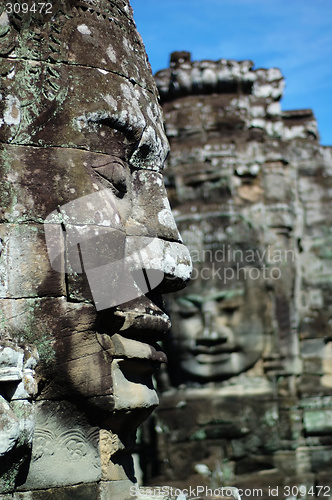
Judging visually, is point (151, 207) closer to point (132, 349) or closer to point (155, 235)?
point (155, 235)

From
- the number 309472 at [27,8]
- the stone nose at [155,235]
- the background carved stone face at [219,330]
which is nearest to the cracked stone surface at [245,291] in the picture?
the background carved stone face at [219,330]

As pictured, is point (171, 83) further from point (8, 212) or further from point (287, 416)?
point (8, 212)

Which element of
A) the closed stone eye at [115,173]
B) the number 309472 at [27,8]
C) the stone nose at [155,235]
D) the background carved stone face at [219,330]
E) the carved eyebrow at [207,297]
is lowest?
the background carved stone face at [219,330]

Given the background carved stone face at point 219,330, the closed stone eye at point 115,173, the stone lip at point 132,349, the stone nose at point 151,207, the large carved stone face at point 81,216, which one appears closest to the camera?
the large carved stone face at point 81,216

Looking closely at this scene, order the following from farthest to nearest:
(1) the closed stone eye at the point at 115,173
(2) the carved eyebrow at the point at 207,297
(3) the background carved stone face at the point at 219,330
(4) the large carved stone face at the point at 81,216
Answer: (2) the carved eyebrow at the point at 207,297
(3) the background carved stone face at the point at 219,330
(1) the closed stone eye at the point at 115,173
(4) the large carved stone face at the point at 81,216

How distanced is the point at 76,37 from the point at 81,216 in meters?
0.94

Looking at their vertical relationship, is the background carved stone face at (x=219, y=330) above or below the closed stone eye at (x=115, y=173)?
below

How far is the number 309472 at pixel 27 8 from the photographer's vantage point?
3.67 metres

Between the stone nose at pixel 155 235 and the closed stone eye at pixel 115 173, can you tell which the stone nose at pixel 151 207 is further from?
the closed stone eye at pixel 115 173

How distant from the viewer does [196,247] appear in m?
9.23

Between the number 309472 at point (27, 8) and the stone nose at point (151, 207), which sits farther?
the stone nose at point (151, 207)

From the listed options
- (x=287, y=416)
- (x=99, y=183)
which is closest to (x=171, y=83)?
(x=287, y=416)

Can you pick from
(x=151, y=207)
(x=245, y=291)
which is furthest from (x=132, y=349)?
(x=245, y=291)

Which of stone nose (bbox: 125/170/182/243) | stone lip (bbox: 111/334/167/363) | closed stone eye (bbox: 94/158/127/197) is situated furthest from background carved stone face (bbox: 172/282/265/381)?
closed stone eye (bbox: 94/158/127/197)
